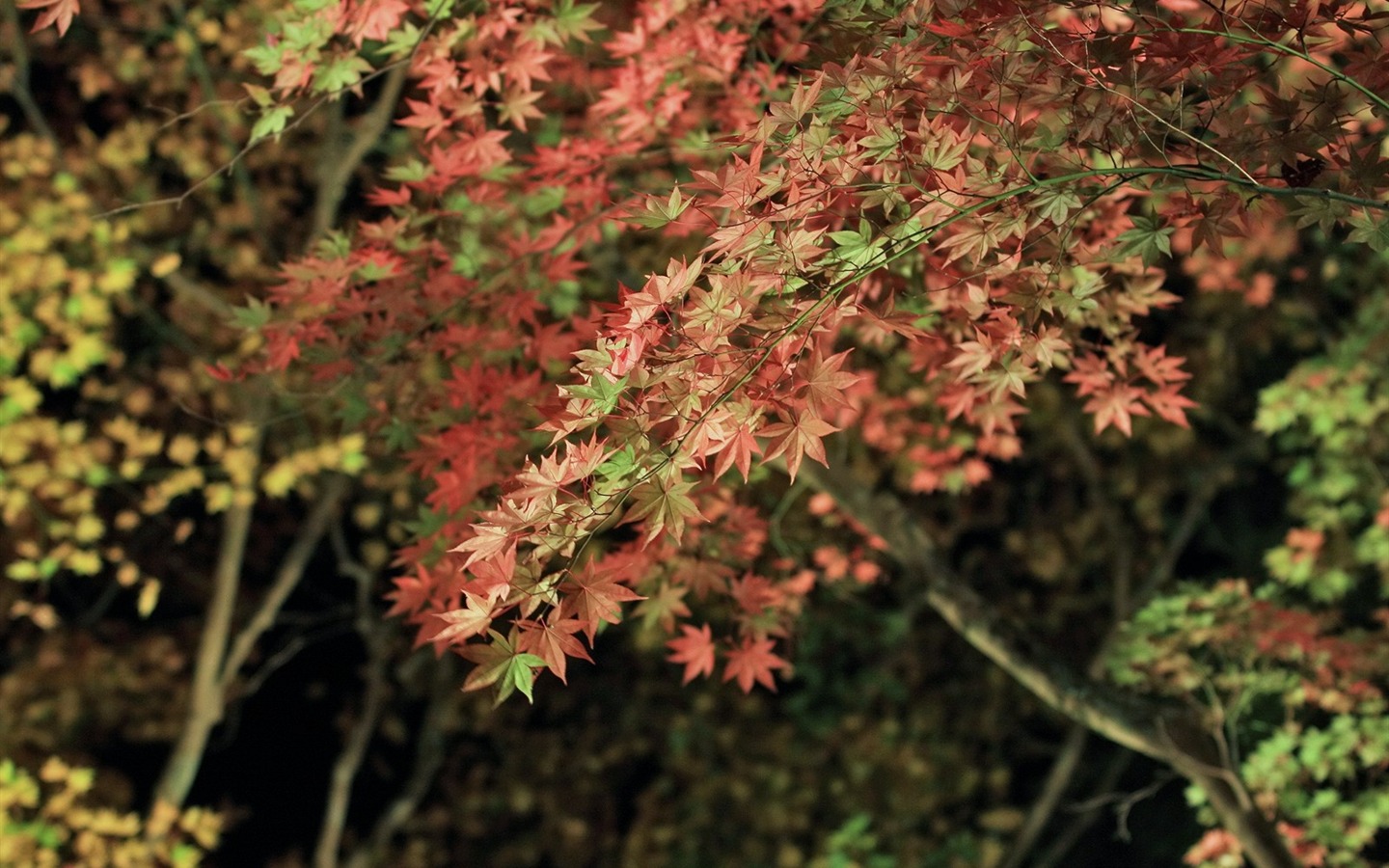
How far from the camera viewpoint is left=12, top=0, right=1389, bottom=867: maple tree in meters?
2.03

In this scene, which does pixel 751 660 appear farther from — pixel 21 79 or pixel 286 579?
pixel 21 79

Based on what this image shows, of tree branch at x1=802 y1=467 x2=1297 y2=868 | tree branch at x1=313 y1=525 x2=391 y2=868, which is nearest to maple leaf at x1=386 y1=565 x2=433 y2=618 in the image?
tree branch at x1=802 y1=467 x2=1297 y2=868

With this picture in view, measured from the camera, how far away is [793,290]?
207cm

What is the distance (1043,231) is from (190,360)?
5.44 metres

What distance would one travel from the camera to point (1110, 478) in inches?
291

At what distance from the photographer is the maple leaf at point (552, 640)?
1.92m

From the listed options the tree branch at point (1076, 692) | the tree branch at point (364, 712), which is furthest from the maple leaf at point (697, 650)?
the tree branch at point (364, 712)

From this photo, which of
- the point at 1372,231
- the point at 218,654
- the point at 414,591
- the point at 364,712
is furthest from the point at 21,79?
the point at 1372,231

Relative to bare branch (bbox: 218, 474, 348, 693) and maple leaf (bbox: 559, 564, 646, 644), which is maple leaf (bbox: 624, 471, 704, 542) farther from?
bare branch (bbox: 218, 474, 348, 693)

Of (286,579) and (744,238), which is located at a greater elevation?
(744,238)

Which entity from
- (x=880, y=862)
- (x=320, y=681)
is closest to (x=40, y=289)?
(x=320, y=681)

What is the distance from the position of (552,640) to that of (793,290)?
0.67 m

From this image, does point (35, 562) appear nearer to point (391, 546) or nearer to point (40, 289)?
point (40, 289)

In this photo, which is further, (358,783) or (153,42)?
(358,783)
